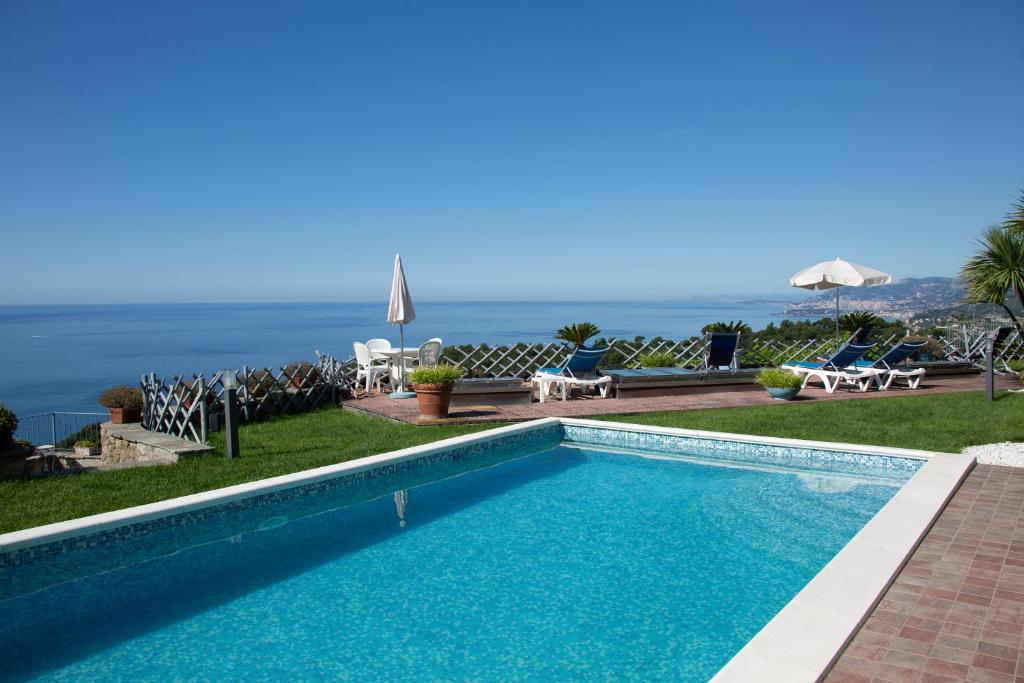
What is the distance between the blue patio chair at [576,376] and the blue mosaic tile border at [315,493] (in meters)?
2.37

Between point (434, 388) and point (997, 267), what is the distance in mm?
8475

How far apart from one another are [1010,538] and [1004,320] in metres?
13.8

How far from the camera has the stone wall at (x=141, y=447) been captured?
20.5ft

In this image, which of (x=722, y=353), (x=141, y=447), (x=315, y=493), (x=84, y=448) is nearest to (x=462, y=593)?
(x=315, y=493)

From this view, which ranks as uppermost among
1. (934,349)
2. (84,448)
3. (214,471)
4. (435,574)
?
(934,349)

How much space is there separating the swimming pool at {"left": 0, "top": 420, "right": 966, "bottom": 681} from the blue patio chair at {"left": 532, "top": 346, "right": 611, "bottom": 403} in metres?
3.87

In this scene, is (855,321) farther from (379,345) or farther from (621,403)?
(379,345)

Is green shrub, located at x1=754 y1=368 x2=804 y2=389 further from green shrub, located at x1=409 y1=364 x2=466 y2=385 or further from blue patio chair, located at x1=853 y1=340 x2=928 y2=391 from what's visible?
green shrub, located at x1=409 y1=364 x2=466 y2=385

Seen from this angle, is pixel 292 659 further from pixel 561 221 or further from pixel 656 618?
pixel 561 221

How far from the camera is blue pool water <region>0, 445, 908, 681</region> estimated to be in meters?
2.91

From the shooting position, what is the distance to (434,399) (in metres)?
7.97

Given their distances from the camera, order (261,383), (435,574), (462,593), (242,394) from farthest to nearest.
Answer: (261,383) → (242,394) → (435,574) → (462,593)

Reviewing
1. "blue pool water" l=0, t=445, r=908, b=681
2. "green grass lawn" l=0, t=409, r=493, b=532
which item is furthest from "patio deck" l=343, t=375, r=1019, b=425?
"blue pool water" l=0, t=445, r=908, b=681

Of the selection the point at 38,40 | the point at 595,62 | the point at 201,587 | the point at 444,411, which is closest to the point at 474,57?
the point at 595,62
